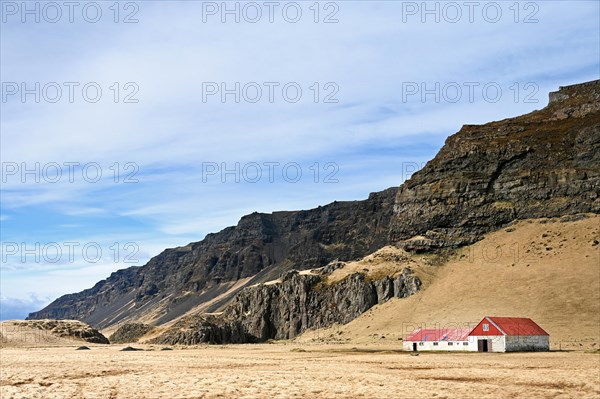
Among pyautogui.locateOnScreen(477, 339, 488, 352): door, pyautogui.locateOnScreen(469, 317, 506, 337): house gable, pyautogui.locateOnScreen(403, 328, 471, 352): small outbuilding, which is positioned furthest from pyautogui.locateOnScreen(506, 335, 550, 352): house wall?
pyautogui.locateOnScreen(403, 328, 471, 352): small outbuilding

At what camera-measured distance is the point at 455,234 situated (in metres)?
147

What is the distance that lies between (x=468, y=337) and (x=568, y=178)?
228 feet

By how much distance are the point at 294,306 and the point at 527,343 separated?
7654 cm

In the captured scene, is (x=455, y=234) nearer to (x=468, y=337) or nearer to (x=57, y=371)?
(x=468, y=337)

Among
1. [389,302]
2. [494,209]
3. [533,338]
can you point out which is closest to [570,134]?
[494,209]

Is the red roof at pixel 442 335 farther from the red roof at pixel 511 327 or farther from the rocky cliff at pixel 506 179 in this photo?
the rocky cliff at pixel 506 179

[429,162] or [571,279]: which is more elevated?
[429,162]

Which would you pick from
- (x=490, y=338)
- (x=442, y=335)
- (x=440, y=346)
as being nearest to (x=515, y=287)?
(x=442, y=335)

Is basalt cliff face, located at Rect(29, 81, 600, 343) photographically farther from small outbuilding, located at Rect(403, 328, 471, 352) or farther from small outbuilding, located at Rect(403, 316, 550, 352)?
Answer: small outbuilding, located at Rect(403, 316, 550, 352)

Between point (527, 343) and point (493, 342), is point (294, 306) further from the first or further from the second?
point (527, 343)

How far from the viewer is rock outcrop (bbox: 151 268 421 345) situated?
13725 centimetres

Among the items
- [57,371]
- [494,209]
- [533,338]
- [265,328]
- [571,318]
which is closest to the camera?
[57,371]

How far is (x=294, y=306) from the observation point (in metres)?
154

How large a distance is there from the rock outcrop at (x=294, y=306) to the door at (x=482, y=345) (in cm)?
4663
